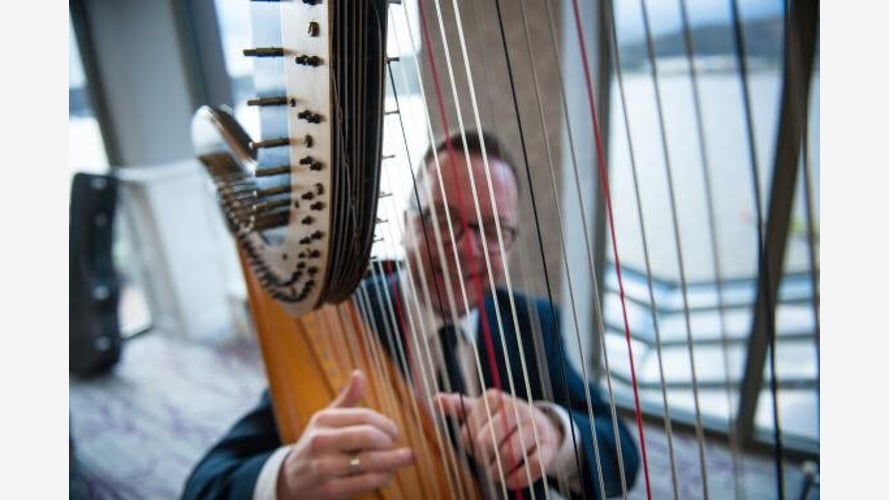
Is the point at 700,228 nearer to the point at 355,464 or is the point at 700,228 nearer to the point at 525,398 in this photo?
the point at 525,398

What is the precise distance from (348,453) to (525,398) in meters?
0.17

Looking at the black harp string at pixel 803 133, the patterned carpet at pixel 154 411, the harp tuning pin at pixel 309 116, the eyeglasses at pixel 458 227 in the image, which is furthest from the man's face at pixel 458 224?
the patterned carpet at pixel 154 411

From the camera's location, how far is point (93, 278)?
1267mm

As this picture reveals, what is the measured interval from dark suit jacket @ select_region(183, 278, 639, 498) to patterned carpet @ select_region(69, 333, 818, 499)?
450 millimetres

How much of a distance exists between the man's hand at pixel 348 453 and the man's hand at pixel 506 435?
7cm

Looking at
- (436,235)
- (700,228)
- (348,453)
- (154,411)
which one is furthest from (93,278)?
(700,228)

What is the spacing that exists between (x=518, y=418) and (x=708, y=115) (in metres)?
0.47

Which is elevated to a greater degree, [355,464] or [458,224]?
[458,224]

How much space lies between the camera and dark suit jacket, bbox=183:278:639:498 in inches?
18.9

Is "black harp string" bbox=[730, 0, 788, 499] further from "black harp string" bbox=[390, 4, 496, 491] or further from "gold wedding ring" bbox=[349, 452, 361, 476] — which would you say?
"gold wedding ring" bbox=[349, 452, 361, 476]

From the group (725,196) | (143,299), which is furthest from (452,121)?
(143,299)

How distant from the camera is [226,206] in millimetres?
694

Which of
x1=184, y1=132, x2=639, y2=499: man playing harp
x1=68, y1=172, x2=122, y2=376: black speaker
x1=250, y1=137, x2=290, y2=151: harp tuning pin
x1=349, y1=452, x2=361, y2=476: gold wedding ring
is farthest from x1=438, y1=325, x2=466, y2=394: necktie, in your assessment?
x1=68, y1=172, x2=122, y2=376: black speaker

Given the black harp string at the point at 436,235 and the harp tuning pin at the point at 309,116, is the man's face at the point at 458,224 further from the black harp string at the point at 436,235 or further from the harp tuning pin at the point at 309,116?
the harp tuning pin at the point at 309,116
